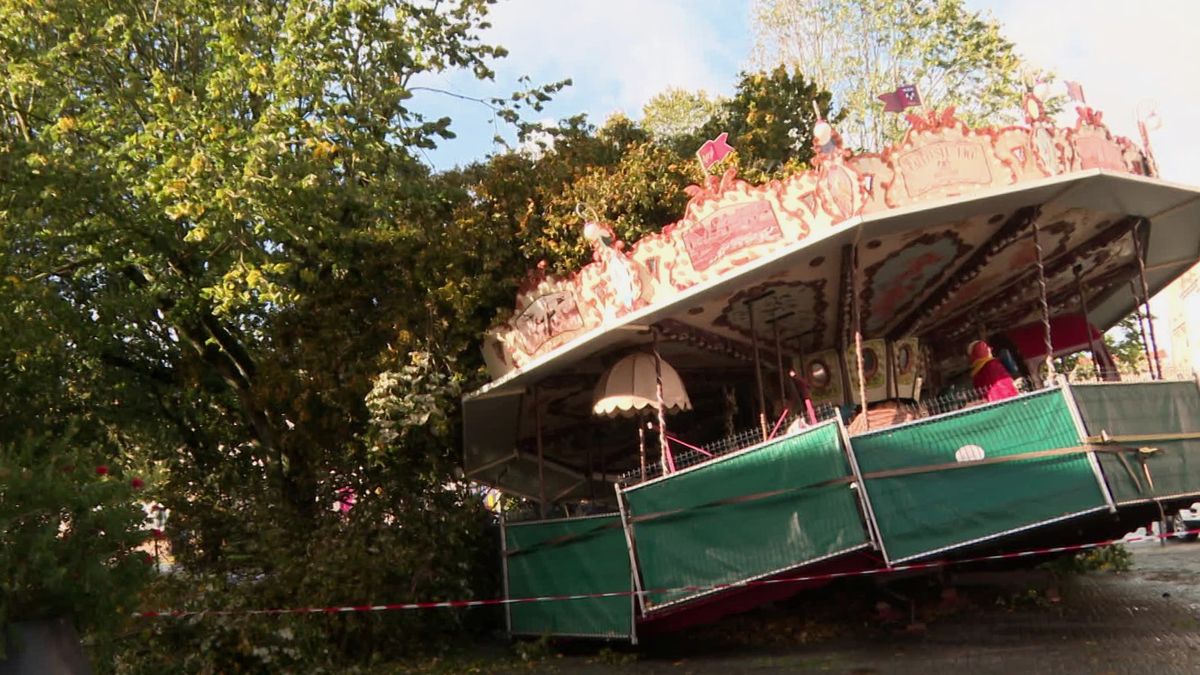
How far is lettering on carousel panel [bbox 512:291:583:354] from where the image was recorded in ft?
40.0

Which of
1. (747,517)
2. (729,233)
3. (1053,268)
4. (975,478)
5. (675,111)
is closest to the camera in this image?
(975,478)

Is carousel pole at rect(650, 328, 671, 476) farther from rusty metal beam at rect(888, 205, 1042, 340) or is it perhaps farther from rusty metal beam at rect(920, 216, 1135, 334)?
rusty metal beam at rect(920, 216, 1135, 334)

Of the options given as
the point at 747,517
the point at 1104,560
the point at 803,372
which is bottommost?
the point at 1104,560

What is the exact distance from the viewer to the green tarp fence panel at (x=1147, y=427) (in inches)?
368

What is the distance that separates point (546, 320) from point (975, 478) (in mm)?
5602

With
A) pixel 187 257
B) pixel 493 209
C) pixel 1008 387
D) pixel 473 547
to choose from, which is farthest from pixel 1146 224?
pixel 187 257

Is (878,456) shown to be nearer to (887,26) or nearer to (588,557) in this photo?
(588,557)

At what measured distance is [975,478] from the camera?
9422mm

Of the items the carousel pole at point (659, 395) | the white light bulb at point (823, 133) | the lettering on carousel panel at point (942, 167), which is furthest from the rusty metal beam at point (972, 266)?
the carousel pole at point (659, 395)

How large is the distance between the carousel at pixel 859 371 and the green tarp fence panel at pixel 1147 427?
30 mm

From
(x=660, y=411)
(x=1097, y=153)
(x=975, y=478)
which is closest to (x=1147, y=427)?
(x=975, y=478)

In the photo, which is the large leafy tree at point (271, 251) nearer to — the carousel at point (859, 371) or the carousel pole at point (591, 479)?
the carousel at point (859, 371)

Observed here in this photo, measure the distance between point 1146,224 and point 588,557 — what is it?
8.23m

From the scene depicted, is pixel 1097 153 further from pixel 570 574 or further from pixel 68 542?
pixel 68 542
